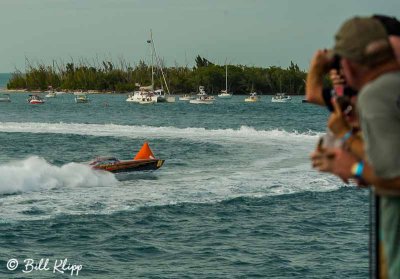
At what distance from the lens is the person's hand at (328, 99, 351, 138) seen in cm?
304

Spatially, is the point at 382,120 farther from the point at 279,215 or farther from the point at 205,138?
the point at 205,138

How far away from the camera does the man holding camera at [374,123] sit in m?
2.62

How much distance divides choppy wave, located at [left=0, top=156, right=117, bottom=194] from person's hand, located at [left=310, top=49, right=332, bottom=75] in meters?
26.1

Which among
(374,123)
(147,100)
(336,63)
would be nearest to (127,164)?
(336,63)

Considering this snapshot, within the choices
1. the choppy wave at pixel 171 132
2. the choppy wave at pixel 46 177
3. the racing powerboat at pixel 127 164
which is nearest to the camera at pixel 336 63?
the choppy wave at pixel 46 177

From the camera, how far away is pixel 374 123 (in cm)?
261

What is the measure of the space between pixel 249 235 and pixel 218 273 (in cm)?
403

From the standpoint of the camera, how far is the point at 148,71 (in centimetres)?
19950

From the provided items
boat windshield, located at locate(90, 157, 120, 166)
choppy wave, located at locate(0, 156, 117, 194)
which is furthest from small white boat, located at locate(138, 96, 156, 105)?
choppy wave, located at locate(0, 156, 117, 194)

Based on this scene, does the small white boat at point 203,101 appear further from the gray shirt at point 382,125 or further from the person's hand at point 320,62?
the gray shirt at point 382,125

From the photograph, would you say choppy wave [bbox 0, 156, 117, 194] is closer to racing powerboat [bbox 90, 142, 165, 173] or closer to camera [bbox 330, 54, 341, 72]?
racing powerboat [bbox 90, 142, 165, 173]

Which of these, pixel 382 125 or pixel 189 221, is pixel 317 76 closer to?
pixel 382 125

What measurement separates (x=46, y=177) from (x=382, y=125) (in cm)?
2973

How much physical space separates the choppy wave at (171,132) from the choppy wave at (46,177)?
76.2 ft
